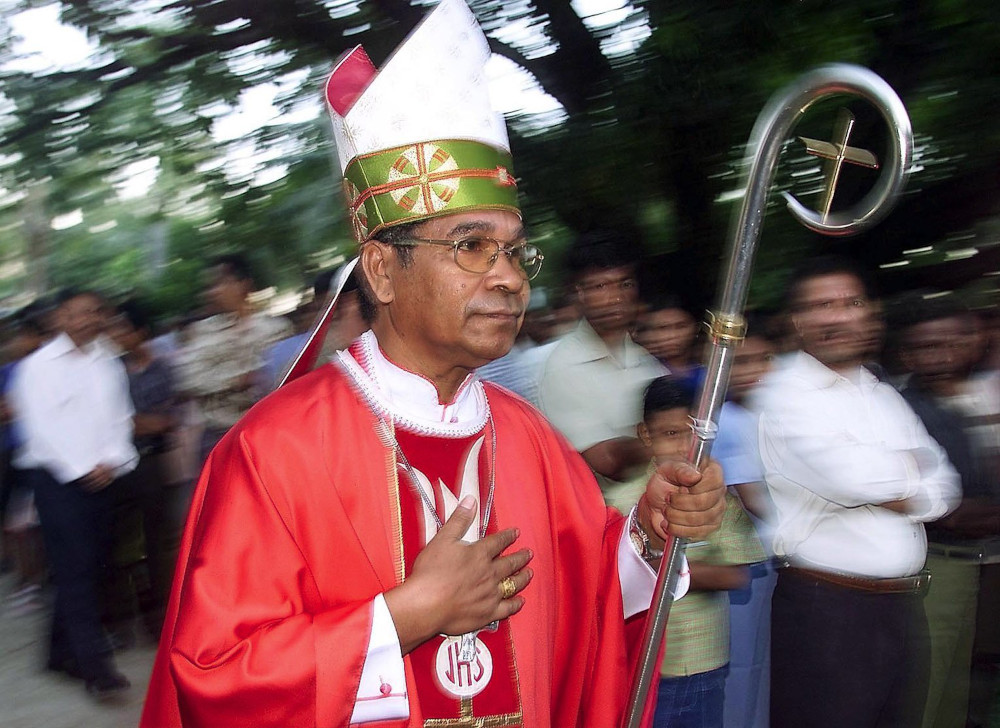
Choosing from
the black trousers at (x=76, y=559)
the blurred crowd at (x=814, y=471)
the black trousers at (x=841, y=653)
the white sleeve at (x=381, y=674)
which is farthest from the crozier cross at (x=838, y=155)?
the black trousers at (x=76, y=559)

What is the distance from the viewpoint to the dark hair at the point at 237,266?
5711 millimetres

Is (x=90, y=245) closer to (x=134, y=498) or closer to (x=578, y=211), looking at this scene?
(x=134, y=498)

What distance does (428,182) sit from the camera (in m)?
2.30

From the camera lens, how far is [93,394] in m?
5.52

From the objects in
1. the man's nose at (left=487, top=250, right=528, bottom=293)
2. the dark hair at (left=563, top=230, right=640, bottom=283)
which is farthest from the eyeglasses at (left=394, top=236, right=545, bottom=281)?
the dark hair at (left=563, top=230, right=640, bottom=283)

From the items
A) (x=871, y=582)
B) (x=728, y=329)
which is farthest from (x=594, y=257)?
(x=728, y=329)

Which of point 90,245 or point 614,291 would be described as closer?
point 614,291

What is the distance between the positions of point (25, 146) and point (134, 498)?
2.28 metres

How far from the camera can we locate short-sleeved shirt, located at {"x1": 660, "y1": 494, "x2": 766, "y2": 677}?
3.45 m

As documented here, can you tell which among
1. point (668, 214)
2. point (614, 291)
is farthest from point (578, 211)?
point (614, 291)

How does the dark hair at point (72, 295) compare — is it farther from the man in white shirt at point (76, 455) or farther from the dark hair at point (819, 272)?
the dark hair at point (819, 272)

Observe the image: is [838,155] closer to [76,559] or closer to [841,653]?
[841,653]

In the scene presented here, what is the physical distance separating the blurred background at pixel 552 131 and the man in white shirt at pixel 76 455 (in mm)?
1037

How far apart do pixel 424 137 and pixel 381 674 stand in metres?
1.09
